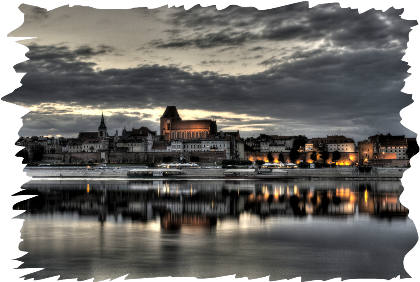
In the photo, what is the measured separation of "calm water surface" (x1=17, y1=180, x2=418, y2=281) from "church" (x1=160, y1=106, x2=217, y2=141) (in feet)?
234

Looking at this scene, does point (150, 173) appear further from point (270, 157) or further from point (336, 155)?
point (336, 155)

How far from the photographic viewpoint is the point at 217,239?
13445 millimetres

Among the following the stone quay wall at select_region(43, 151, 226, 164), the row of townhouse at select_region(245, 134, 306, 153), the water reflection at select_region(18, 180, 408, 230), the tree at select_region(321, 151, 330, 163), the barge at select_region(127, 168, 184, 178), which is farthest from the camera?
the row of townhouse at select_region(245, 134, 306, 153)

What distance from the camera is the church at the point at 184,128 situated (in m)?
95.1

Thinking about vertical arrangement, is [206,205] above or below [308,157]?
below

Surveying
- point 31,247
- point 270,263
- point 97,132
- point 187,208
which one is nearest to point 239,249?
point 270,263

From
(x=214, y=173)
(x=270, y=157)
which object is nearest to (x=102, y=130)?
(x=270, y=157)

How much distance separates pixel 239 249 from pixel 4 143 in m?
10.4

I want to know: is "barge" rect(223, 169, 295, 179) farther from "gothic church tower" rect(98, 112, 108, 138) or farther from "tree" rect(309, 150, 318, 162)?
"gothic church tower" rect(98, 112, 108, 138)

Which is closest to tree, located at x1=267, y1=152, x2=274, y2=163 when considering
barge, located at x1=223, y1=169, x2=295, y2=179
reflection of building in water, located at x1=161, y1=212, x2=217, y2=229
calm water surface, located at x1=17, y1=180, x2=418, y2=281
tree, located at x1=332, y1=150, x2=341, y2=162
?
tree, located at x1=332, y1=150, x2=341, y2=162

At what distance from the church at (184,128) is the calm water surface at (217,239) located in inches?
2805

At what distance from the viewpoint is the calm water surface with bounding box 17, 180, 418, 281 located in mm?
9789

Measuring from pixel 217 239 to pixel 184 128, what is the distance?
83536mm

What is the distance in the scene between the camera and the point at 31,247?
470 inches
